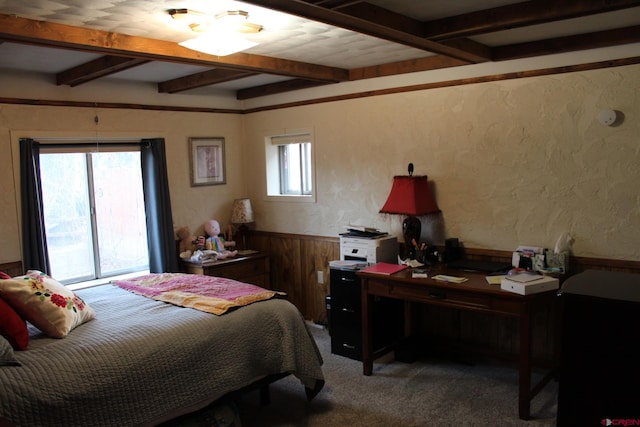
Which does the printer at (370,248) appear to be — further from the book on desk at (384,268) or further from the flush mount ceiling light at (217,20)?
the flush mount ceiling light at (217,20)

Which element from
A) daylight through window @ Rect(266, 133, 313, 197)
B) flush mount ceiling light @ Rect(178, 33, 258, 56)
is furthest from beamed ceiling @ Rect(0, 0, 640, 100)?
daylight through window @ Rect(266, 133, 313, 197)

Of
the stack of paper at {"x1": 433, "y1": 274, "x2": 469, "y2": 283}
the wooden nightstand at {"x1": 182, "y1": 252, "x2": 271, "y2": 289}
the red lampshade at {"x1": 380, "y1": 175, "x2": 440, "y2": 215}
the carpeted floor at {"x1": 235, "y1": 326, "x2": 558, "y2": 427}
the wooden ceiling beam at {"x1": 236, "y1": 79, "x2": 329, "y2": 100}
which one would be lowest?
the carpeted floor at {"x1": 235, "y1": 326, "x2": 558, "y2": 427}

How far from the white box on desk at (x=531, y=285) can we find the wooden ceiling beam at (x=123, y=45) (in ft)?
6.94

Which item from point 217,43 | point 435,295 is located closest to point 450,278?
point 435,295

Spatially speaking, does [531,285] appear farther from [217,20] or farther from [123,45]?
[123,45]

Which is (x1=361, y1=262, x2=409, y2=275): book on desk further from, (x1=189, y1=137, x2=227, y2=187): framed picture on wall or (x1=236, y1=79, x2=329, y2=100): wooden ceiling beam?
(x1=189, y1=137, x2=227, y2=187): framed picture on wall

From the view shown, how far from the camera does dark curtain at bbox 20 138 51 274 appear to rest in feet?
12.5

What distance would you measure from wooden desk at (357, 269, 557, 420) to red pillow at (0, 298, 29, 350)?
6.88ft

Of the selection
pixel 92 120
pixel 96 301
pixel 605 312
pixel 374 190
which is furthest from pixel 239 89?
pixel 605 312

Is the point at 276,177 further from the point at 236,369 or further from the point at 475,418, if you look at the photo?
the point at 475,418

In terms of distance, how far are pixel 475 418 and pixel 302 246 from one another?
2373mm

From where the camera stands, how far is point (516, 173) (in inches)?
142

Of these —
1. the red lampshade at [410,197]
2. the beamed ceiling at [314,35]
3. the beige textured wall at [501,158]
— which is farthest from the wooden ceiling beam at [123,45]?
the red lampshade at [410,197]

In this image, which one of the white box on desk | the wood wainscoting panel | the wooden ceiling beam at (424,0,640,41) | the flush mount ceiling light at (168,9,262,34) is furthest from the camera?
the wood wainscoting panel
